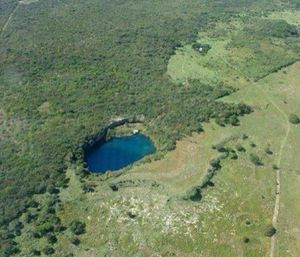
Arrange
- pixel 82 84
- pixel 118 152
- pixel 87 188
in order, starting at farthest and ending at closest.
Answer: pixel 82 84
pixel 118 152
pixel 87 188

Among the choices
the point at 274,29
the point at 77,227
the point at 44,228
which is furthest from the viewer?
the point at 274,29

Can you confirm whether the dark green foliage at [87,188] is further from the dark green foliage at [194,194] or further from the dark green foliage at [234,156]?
the dark green foliage at [234,156]

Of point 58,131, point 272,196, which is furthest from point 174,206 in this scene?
point 58,131

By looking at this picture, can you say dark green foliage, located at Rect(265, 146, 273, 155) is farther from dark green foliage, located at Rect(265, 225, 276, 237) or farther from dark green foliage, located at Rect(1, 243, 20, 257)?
dark green foliage, located at Rect(1, 243, 20, 257)

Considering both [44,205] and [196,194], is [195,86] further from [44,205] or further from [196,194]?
[44,205]

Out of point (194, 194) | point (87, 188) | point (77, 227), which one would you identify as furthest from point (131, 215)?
point (194, 194)

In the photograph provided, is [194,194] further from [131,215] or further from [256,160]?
[256,160]
